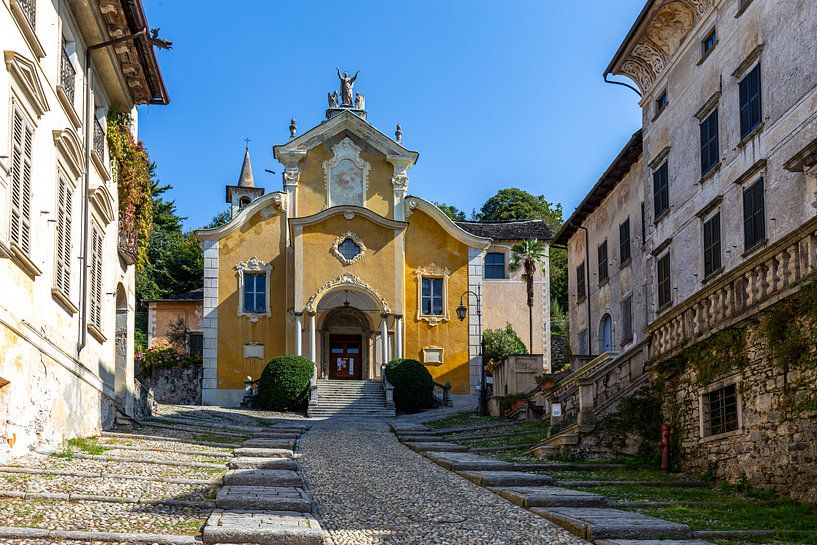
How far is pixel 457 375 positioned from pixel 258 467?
27.0 metres

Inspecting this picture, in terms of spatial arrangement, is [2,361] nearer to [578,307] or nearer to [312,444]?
[312,444]

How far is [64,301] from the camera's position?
17.1 meters

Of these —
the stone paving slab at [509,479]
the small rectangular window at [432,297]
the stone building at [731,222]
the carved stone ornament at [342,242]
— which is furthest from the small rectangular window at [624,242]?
the stone paving slab at [509,479]

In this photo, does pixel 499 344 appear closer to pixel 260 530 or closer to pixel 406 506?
pixel 406 506

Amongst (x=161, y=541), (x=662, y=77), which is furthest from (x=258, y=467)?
(x=662, y=77)

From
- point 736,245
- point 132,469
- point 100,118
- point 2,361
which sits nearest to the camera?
point 2,361

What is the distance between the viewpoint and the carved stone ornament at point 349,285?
41.4 metres

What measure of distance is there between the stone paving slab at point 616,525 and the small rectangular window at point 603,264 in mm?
21440

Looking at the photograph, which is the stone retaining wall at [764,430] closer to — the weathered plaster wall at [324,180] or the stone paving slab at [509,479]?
the stone paving slab at [509,479]

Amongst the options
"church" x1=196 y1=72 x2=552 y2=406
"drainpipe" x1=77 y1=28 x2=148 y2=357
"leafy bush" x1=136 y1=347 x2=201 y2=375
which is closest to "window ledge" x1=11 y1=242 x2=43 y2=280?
"drainpipe" x1=77 y1=28 x2=148 y2=357

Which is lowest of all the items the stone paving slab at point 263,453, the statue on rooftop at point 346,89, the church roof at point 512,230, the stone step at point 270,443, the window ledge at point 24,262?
the stone step at point 270,443

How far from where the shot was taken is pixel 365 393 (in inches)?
1512

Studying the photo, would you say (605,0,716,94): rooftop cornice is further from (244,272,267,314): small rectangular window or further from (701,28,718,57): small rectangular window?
(244,272,267,314): small rectangular window

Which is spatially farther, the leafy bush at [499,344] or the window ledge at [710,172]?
the leafy bush at [499,344]
